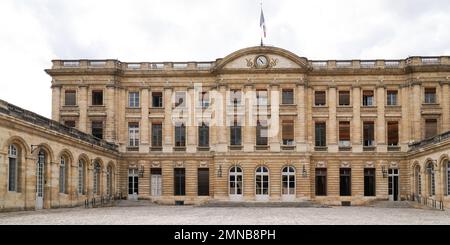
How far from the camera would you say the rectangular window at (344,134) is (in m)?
43.2

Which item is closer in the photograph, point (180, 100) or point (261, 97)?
point (261, 97)

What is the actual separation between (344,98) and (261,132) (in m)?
6.34

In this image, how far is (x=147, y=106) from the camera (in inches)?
1730

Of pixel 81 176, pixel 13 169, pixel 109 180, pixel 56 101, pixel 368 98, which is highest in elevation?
pixel 368 98

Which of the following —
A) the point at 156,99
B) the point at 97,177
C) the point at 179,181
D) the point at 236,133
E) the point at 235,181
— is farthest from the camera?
the point at 156,99

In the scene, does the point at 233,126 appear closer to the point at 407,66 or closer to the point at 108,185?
the point at 108,185

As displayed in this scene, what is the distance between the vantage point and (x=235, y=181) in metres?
42.6

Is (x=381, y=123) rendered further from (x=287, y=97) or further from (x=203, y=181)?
(x=203, y=181)

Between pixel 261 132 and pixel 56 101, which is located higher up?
pixel 56 101

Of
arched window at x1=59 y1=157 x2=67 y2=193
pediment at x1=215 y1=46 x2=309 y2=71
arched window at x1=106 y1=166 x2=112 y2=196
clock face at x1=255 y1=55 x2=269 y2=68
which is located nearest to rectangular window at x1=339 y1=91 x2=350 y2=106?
pediment at x1=215 y1=46 x2=309 y2=71

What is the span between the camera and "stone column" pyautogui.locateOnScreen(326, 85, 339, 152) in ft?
141

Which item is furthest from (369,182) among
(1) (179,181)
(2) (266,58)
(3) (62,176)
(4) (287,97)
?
(3) (62,176)

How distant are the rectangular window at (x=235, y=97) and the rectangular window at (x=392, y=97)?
10333mm

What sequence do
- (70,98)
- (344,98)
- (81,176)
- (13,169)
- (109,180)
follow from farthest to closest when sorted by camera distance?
(70,98)
(344,98)
(109,180)
(81,176)
(13,169)
